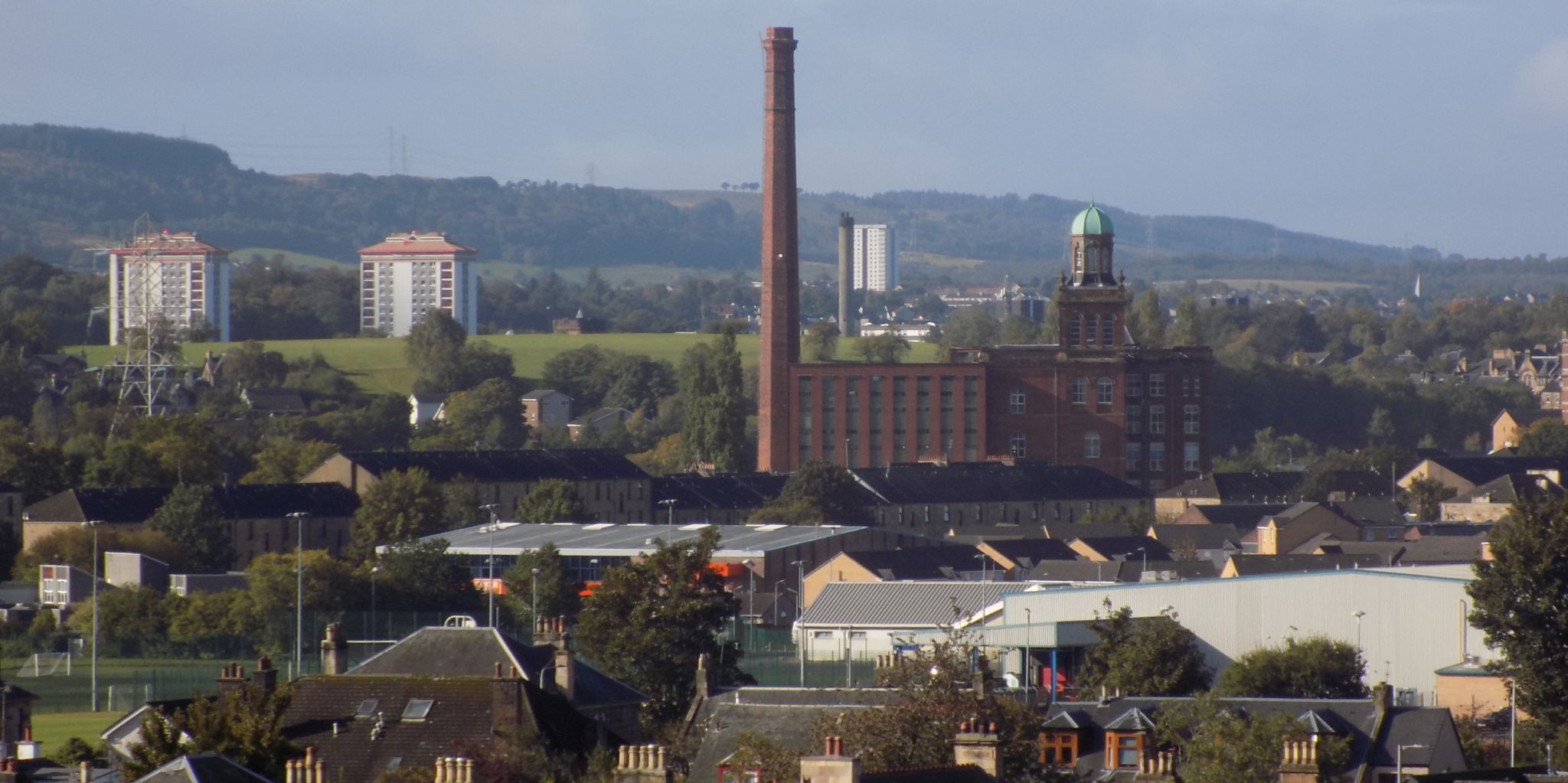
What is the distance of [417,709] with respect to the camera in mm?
40688

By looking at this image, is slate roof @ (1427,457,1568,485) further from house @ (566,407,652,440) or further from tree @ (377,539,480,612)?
tree @ (377,539,480,612)

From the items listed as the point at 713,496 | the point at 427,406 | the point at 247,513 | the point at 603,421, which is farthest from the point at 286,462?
the point at 603,421

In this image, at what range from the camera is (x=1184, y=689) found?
190 feet

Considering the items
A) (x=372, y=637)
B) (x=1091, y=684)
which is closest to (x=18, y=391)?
(x=372, y=637)

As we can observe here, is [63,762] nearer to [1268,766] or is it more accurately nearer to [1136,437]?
[1268,766]

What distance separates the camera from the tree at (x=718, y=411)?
14312cm

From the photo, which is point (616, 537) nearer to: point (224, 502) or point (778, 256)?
point (224, 502)

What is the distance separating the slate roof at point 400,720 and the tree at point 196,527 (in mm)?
56034

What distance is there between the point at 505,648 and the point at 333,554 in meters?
63.0

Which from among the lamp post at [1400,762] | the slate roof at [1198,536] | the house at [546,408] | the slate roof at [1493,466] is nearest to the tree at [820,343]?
the house at [546,408]

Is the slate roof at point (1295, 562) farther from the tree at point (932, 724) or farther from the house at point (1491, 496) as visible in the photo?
the tree at point (932, 724)

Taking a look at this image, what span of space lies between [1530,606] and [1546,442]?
9484 cm

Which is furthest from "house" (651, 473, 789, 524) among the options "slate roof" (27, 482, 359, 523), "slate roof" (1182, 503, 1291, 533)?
"slate roof" (1182, 503, 1291, 533)

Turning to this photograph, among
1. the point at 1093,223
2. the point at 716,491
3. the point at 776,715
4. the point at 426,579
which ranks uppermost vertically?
the point at 1093,223
